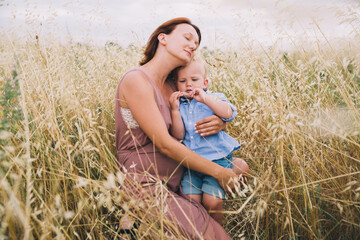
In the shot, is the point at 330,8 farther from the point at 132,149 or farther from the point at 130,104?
the point at 132,149

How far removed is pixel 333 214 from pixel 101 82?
2527 mm

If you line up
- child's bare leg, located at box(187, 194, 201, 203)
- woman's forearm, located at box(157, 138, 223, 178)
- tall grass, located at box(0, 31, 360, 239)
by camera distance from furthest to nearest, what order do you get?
child's bare leg, located at box(187, 194, 201, 203)
woman's forearm, located at box(157, 138, 223, 178)
tall grass, located at box(0, 31, 360, 239)

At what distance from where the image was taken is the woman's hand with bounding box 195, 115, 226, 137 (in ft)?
6.66

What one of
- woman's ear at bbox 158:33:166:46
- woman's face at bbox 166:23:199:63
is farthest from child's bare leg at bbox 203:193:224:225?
woman's ear at bbox 158:33:166:46

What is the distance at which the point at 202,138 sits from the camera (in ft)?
6.97

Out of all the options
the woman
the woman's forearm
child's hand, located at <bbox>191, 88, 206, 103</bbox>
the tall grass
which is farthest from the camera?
child's hand, located at <bbox>191, 88, 206, 103</bbox>

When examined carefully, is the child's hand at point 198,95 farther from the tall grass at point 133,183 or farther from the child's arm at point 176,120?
the tall grass at point 133,183

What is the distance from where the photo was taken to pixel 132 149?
2.01 metres

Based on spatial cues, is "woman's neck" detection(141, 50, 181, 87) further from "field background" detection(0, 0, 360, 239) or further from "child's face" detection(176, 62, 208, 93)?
"field background" detection(0, 0, 360, 239)

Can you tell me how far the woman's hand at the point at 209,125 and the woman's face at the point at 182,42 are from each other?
52 cm

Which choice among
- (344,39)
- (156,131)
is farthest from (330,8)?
→ (156,131)

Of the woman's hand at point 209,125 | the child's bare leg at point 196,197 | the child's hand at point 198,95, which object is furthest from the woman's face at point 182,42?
the child's bare leg at point 196,197

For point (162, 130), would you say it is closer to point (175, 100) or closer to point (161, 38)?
point (175, 100)

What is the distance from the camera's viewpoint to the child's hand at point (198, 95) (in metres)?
2.07
